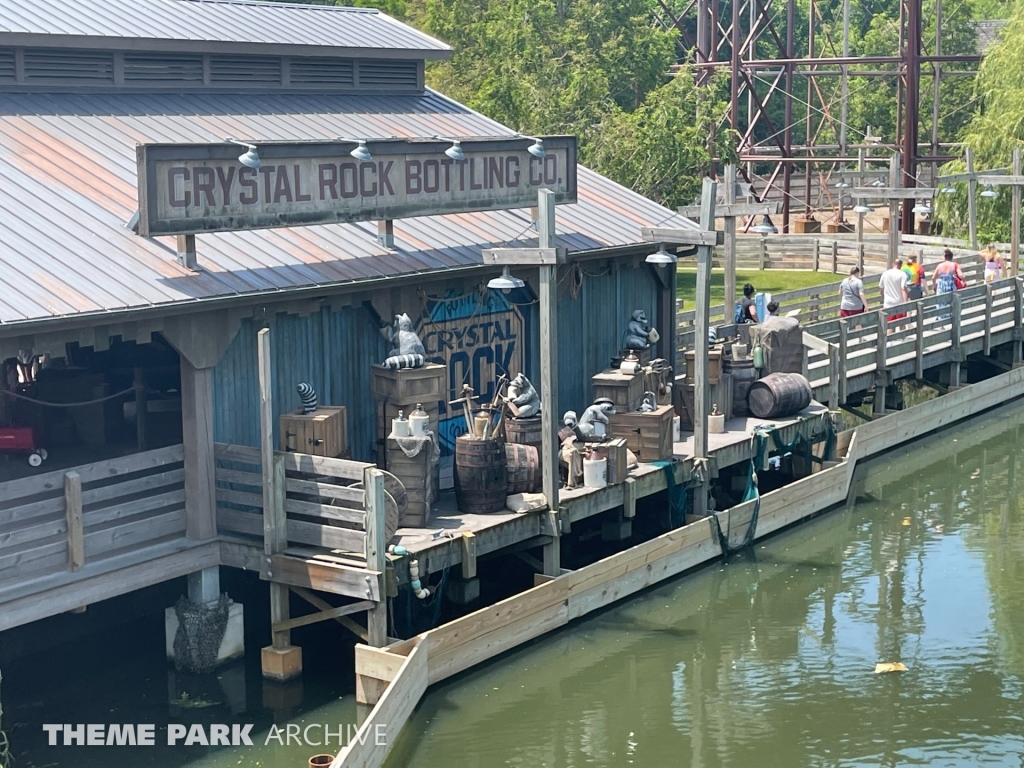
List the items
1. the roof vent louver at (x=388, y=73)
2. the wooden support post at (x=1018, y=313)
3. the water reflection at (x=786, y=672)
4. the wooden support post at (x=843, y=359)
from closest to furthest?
the water reflection at (x=786, y=672), the roof vent louver at (x=388, y=73), the wooden support post at (x=843, y=359), the wooden support post at (x=1018, y=313)

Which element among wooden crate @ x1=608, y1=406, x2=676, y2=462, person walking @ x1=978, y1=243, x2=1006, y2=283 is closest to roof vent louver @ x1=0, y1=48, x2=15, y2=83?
wooden crate @ x1=608, y1=406, x2=676, y2=462

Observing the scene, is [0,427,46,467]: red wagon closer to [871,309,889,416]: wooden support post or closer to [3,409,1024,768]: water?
[3,409,1024,768]: water

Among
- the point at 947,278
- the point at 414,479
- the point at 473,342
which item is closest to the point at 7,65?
the point at 473,342

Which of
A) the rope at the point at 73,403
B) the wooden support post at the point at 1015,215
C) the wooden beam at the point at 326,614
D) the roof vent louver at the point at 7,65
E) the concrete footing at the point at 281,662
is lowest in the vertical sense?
the concrete footing at the point at 281,662

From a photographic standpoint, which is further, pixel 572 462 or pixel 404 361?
pixel 572 462

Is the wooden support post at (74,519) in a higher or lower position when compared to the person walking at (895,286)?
lower

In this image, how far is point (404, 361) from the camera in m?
17.5

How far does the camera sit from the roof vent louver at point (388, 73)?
22859mm

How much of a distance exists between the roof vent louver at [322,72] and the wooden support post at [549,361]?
6017 millimetres

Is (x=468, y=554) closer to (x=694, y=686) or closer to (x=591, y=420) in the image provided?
(x=694, y=686)

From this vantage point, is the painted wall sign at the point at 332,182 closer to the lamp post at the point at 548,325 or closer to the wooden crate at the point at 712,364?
A: the lamp post at the point at 548,325

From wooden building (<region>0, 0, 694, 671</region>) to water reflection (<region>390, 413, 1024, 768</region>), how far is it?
216cm

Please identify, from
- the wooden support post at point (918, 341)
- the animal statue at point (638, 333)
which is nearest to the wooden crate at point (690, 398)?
the animal statue at point (638, 333)

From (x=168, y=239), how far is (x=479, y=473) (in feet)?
13.4
